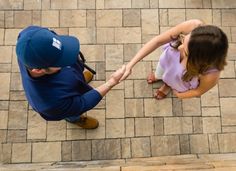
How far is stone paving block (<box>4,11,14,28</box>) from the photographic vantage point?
3760 mm

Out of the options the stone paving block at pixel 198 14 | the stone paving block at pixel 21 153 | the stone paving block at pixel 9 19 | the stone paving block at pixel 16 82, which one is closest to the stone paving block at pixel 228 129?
the stone paving block at pixel 198 14

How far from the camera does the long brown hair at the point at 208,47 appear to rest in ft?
6.98

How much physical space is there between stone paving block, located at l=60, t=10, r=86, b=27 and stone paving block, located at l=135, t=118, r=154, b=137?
3.80ft

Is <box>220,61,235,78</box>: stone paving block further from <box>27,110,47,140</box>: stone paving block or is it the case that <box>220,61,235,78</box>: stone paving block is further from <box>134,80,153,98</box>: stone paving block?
<box>27,110,47,140</box>: stone paving block

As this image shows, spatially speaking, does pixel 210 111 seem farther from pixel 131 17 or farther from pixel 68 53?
pixel 68 53

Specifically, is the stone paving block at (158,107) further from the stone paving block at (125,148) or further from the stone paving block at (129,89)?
the stone paving block at (125,148)

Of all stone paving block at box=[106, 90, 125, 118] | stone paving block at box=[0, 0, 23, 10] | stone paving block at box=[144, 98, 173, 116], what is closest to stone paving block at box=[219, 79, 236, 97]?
stone paving block at box=[144, 98, 173, 116]

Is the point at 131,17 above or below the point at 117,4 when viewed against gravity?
below

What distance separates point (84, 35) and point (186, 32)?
1524 mm

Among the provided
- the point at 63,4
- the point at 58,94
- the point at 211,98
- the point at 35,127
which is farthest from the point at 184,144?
the point at 63,4

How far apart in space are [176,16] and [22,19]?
63.3 inches

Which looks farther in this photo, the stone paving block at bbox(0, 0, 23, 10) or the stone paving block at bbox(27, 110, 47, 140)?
the stone paving block at bbox(0, 0, 23, 10)

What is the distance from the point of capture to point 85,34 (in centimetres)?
375

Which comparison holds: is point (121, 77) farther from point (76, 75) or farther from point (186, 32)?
point (186, 32)
